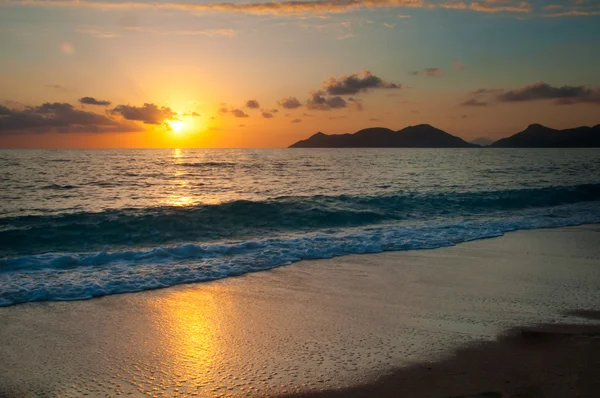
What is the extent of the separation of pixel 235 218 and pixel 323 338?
497 inches

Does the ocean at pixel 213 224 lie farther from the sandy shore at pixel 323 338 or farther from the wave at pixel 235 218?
the sandy shore at pixel 323 338

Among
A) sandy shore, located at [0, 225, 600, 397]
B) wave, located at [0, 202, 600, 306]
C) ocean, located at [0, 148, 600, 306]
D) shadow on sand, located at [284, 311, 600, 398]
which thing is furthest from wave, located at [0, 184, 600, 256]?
shadow on sand, located at [284, 311, 600, 398]

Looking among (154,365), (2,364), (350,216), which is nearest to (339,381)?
(154,365)

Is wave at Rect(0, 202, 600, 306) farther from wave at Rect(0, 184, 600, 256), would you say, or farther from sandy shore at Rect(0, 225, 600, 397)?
wave at Rect(0, 184, 600, 256)

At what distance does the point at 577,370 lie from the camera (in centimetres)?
462

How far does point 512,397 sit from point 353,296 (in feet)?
11.6

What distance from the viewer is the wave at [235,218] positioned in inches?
559

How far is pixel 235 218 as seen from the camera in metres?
17.8

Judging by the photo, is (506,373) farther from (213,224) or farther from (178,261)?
(213,224)

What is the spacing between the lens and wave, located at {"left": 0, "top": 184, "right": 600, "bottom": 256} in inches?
559

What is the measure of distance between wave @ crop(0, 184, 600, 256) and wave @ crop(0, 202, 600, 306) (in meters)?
2.72

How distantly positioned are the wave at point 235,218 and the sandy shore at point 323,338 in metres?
7.09

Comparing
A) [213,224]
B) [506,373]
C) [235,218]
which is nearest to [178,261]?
[213,224]

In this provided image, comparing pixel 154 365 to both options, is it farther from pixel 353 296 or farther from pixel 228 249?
pixel 228 249
